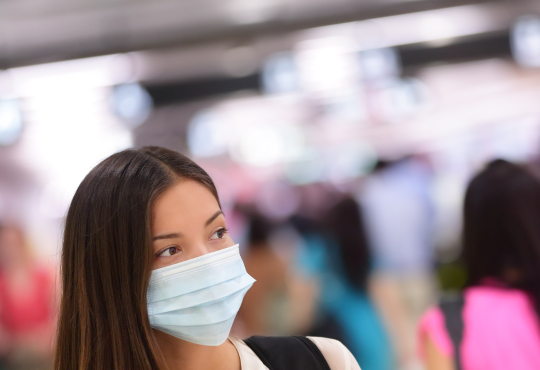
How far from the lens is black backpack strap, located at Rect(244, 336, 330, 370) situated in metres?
1.42

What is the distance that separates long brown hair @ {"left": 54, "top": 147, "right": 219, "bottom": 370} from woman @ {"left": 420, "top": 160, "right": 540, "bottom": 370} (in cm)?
107

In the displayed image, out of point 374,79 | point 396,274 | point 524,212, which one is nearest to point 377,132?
point 374,79

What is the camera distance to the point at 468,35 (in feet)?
22.6

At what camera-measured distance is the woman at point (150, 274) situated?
1310 millimetres

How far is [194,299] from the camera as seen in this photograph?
1.37m

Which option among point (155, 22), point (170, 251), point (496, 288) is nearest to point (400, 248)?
point (496, 288)

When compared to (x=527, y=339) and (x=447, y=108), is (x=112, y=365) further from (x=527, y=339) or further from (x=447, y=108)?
(x=447, y=108)

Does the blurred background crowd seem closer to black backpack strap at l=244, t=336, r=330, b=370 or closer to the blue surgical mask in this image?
the blue surgical mask

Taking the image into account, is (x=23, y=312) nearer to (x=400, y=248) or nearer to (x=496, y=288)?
(x=400, y=248)

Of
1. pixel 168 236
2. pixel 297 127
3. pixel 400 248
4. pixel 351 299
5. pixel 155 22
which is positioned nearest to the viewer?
pixel 168 236

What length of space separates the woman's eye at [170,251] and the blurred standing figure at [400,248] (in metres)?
2.01

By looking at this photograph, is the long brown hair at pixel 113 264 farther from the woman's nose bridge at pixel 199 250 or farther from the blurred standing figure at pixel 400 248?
the blurred standing figure at pixel 400 248

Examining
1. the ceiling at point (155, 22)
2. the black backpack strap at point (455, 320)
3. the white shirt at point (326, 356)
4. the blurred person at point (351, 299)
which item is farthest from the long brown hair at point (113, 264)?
the ceiling at point (155, 22)

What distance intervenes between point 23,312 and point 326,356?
144 inches
